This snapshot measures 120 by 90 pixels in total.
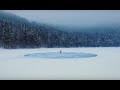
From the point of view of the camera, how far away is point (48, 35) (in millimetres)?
4816

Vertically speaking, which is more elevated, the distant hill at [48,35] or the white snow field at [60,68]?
the distant hill at [48,35]

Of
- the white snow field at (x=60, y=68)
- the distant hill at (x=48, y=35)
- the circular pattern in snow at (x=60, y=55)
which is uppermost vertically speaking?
the distant hill at (x=48, y=35)

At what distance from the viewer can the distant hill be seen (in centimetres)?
479

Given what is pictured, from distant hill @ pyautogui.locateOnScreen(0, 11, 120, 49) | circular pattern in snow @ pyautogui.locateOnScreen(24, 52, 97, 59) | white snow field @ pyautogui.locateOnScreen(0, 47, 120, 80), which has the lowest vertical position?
white snow field @ pyautogui.locateOnScreen(0, 47, 120, 80)

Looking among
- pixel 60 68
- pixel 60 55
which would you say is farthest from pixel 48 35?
pixel 60 68

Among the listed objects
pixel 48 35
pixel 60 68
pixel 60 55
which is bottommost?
pixel 60 68

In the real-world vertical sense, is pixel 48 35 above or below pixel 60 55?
above

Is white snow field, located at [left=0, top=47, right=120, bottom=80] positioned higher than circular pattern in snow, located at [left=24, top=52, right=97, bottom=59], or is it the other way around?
circular pattern in snow, located at [left=24, top=52, right=97, bottom=59]

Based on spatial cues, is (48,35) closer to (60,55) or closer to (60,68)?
(60,55)

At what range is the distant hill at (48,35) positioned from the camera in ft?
15.7

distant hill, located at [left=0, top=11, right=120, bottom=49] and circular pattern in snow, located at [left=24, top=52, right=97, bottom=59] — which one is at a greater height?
distant hill, located at [left=0, top=11, right=120, bottom=49]

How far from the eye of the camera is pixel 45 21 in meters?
4.80
